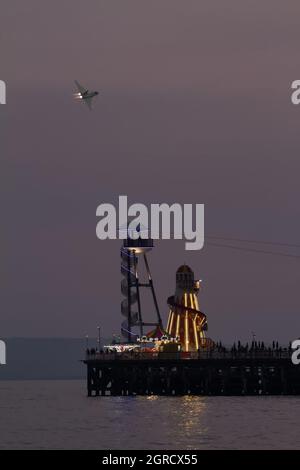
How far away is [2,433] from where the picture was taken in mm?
147125

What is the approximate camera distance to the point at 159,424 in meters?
149

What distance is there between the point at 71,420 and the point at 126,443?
83.1 feet

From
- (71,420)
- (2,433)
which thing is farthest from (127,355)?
(2,433)

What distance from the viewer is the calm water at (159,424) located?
13450cm

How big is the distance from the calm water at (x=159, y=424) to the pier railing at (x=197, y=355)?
4.19 m

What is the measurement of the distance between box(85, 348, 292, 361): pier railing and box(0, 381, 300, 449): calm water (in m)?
4.19

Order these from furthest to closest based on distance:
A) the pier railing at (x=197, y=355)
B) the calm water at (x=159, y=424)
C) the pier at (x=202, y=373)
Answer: the pier railing at (x=197, y=355) → the pier at (x=202, y=373) → the calm water at (x=159, y=424)

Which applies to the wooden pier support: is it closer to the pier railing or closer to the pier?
the pier

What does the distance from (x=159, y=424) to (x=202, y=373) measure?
1628 inches

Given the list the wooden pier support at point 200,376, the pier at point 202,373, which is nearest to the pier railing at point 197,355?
the pier at point 202,373

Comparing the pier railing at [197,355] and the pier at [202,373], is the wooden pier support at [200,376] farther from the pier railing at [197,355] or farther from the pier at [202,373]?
the pier railing at [197,355]

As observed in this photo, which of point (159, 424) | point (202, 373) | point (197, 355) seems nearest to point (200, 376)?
point (202, 373)

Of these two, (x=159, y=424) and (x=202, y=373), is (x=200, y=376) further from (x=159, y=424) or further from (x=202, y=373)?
(x=159, y=424)
